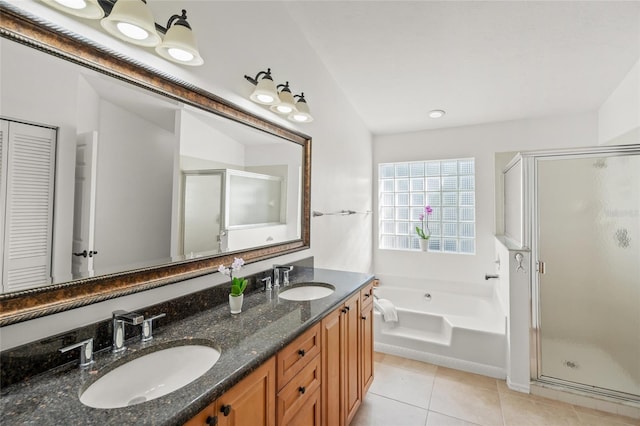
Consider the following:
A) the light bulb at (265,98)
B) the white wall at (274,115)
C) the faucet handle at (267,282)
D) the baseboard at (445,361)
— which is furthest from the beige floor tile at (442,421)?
the light bulb at (265,98)

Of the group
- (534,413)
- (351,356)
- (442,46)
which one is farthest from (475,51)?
(534,413)

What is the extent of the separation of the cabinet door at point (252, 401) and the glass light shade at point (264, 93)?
135 centimetres

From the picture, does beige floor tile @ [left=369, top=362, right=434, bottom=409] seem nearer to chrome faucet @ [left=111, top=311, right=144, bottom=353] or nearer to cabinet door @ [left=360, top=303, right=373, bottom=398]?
cabinet door @ [left=360, top=303, right=373, bottom=398]

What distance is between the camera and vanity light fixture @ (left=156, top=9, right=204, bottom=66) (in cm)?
106

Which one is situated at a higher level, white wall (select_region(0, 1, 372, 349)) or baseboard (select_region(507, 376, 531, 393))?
white wall (select_region(0, 1, 372, 349))

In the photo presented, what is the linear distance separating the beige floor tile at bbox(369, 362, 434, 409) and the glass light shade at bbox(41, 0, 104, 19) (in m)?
2.74

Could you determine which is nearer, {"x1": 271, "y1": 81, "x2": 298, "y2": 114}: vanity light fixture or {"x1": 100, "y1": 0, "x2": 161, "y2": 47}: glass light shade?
{"x1": 100, "y1": 0, "x2": 161, "y2": 47}: glass light shade

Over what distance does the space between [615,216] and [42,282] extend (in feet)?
11.0

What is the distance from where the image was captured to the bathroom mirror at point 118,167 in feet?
2.69

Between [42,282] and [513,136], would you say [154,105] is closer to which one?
[42,282]

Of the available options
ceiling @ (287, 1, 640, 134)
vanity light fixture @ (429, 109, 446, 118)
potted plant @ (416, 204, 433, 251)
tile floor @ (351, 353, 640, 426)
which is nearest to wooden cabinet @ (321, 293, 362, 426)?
tile floor @ (351, 353, 640, 426)

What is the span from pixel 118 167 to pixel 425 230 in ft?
12.4

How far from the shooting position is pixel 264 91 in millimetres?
1592

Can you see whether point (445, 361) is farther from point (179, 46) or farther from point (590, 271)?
point (179, 46)
